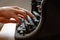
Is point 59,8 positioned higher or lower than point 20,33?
higher

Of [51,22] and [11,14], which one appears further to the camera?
[11,14]

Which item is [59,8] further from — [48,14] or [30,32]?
[30,32]

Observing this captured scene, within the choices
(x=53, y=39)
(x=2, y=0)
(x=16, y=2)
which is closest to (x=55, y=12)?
(x=53, y=39)

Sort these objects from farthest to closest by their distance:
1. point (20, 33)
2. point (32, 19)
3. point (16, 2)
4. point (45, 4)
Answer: point (16, 2)
point (32, 19)
point (20, 33)
point (45, 4)

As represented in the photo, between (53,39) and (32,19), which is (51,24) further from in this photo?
(32,19)

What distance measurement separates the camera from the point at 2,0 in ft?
10.2

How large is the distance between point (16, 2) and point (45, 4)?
7.97 feet

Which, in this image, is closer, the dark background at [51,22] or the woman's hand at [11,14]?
the dark background at [51,22]

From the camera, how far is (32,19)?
842mm

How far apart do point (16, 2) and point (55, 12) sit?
2431 mm

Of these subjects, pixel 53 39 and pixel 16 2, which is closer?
pixel 53 39

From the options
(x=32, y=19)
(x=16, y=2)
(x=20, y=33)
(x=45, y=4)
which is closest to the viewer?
(x=45, y=4)

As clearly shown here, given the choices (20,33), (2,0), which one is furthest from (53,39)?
(2,0)

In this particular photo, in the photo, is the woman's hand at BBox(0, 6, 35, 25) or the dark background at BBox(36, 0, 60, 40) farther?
the woman's hand at BBox(0, 6, 35, 25)
